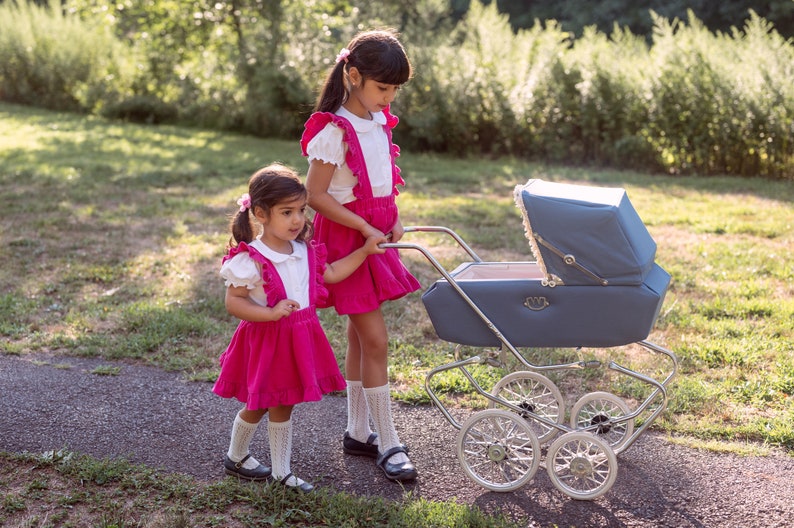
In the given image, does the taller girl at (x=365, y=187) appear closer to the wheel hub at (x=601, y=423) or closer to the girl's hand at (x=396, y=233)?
the girl's hand at (x=396, y=233)

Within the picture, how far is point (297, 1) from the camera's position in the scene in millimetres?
15289

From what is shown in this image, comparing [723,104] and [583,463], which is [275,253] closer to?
[583,463]

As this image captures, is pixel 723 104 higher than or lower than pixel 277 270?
lower

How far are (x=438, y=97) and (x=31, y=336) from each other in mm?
8338

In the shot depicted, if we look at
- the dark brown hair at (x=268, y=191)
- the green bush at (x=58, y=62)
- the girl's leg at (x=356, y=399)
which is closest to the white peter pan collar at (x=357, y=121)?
the dark brown hair at (x=268, y=191)

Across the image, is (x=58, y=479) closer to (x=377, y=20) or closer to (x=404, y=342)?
(x=404, y=342)

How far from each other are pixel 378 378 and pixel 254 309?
65 centimetres

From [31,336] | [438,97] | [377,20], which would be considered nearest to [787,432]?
[31,336]

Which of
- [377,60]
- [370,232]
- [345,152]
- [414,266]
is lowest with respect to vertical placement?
[414,266]

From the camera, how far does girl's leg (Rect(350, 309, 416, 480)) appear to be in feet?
11.7

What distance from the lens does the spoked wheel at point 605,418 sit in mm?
3599

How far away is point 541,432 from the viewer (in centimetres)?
396

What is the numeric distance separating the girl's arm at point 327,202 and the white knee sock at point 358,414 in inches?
29.9

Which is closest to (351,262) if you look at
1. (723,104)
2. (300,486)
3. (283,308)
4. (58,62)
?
(283,308)
